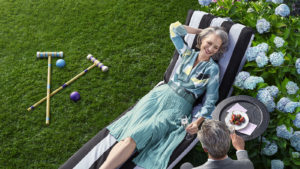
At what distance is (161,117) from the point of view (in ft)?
10.7

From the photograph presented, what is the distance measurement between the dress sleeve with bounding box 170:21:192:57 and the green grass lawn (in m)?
1.03

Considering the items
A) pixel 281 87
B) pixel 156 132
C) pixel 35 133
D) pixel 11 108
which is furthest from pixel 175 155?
pixel 11 108

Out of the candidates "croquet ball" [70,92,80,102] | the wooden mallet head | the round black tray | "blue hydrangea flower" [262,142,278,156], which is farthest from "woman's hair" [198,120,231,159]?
the wooden mallet head

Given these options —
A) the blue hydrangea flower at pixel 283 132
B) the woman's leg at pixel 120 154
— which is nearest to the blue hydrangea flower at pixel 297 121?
the blue hydrangea flower at pixel 283 132

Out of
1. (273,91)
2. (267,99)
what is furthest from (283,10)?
(267,99)

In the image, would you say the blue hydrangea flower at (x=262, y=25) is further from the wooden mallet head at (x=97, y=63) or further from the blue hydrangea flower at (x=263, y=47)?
the wooden mallet head at (x=97, y=63)

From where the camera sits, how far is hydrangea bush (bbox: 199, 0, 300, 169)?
2.88 m

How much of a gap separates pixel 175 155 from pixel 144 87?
5.26 ft

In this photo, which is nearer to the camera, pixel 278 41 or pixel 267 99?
pixel 267 99

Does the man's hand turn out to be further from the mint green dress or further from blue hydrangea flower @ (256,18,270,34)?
blue hydrangea flower @ (256,18,270,34)

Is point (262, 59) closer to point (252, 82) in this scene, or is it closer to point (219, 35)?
point (252, 82)

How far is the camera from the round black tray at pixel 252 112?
2670mm

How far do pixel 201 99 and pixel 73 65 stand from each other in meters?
2.40

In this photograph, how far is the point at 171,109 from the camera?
11.0 ft
